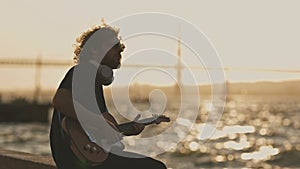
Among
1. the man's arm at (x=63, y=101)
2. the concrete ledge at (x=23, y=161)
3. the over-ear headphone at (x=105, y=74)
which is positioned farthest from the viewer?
the concrete ledge at (x=23, y=161)

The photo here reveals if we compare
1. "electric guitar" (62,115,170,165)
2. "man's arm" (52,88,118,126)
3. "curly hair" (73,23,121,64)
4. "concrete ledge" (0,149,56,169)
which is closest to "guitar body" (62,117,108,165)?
"electric guitar" (62,115,170,165)

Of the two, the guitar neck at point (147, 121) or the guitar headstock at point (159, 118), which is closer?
the guitar neck at point (147, 121)

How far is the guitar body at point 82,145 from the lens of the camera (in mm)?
3492

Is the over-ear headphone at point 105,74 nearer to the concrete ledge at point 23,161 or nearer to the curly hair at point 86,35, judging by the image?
the curly hair at point 86,35

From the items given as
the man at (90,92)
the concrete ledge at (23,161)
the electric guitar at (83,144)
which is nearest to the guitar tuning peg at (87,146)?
the electric guitar at (83,144)

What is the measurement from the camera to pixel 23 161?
5828 mm

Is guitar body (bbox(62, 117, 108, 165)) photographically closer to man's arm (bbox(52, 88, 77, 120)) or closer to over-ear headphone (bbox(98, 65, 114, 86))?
man's arm (bbox(52, 88, 77, 120))

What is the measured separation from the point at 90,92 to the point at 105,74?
0.15 meters

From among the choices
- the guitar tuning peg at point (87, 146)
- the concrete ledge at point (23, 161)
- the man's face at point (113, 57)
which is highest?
the man's face at point (113, 57)

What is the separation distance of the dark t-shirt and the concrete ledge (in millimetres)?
1888

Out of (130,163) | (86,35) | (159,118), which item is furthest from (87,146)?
(86,35)

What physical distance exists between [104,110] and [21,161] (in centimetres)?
269

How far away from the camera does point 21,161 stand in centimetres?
587

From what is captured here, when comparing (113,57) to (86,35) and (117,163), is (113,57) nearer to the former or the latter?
(86,35)
